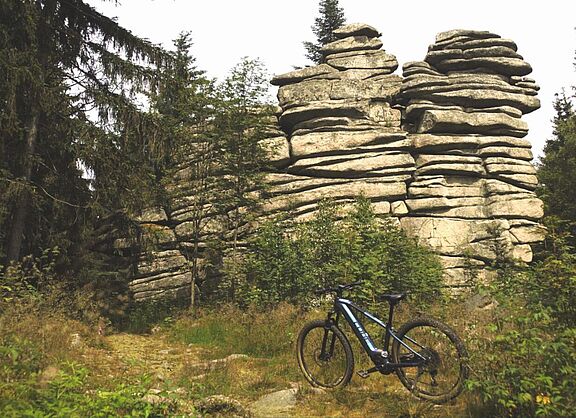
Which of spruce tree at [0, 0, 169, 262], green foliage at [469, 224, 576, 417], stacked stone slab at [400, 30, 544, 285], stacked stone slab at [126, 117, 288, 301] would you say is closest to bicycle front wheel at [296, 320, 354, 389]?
green foliage at [469, 224, 576, 417]

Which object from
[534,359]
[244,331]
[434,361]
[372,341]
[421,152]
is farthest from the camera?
[421,152]

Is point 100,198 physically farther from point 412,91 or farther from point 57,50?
point 412,91

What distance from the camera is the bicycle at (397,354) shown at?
14.2 ft

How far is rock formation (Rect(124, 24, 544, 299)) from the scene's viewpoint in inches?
577

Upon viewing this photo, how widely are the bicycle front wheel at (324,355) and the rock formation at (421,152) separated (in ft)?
28.3

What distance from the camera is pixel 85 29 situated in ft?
32.6

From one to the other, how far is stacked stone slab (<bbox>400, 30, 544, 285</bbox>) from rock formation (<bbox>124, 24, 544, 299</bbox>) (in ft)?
0.13

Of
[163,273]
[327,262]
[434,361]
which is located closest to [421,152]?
[327,262]

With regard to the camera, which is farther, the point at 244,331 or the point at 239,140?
the point at 239,140

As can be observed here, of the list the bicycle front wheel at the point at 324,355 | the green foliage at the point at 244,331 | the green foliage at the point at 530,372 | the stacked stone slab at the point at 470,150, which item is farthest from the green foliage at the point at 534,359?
the stacked stone slab at the point at 470,150

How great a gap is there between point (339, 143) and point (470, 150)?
5244 millimetres

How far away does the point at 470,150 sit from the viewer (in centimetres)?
1612

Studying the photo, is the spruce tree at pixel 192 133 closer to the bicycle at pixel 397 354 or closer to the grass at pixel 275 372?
the grass at pixel 275 372

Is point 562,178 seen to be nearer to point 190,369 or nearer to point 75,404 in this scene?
point 190,369
